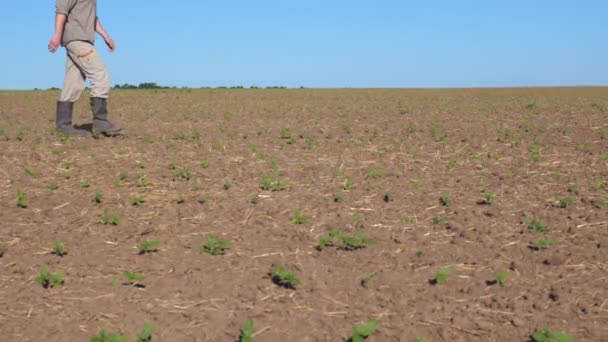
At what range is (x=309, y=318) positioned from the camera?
3754mm

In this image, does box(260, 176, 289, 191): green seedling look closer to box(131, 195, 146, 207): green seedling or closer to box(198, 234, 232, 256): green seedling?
box(131, 195, 146, 207): green seedling

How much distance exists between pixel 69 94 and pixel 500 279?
7.01 metres

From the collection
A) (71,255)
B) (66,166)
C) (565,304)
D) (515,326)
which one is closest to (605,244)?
(565,304)

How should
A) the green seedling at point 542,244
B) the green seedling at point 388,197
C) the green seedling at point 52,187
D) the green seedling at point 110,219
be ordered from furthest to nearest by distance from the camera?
the green seedling at point 52,187
the green seedling at point 388,197
the green seedling at point 110,219
the green seedling at point 542,244

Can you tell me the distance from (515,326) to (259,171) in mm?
4069

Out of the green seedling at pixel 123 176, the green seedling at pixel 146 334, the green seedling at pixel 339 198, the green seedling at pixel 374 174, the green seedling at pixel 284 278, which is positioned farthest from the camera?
the green seedling at pixel 374 174

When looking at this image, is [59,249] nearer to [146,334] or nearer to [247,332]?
[146,334]

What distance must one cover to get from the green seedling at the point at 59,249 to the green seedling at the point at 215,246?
3.05ft

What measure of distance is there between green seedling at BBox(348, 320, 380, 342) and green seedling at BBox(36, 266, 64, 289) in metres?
1.85

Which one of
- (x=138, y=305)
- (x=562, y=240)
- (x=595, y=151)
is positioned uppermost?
(x=595, y=151)

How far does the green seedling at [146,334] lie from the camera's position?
11.3 ft

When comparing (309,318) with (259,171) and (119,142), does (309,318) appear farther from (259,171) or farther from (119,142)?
(119,142)

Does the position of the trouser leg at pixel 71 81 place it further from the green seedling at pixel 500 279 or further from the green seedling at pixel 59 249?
the green seedling at pixel 500 279

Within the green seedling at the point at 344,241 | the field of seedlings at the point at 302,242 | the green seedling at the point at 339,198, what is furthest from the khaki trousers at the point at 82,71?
the green seedling at the point at 344,241
